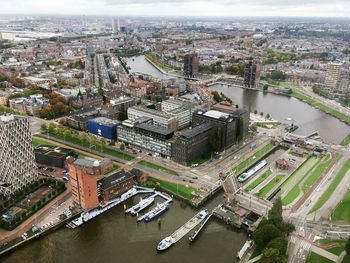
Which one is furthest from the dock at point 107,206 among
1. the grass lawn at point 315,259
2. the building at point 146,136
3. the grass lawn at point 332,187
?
the grass lawn at point 332,187

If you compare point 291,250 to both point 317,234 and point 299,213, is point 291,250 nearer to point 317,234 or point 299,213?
point 317,234

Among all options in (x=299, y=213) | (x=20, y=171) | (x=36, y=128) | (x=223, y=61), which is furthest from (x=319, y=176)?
(x=223, y=61)

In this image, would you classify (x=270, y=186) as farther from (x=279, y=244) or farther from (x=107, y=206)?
(x=107, y=206)

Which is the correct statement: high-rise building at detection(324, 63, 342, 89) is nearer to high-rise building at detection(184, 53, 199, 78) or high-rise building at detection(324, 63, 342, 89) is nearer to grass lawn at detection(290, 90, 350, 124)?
grass lawn at detection(290, 90, 350, 124)

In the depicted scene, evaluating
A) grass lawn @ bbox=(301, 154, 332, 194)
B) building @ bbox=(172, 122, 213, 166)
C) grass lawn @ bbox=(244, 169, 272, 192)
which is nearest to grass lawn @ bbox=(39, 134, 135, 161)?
building @ bbox=(172, 122, 213, 166)

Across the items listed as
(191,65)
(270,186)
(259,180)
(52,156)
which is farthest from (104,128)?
(191,65)

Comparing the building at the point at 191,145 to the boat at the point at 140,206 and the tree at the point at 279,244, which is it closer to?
the boat at the point at 140,206

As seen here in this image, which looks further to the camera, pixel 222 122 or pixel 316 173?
pixel 222 122
